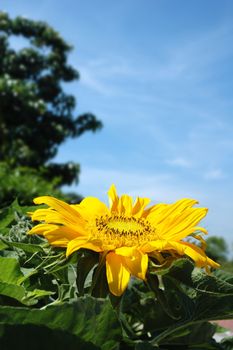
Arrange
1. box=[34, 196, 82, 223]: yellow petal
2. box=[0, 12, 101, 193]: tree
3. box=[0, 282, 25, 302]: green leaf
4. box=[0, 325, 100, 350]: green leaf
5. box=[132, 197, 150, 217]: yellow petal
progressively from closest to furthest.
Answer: box=[0, 325, 100, 350]: green leaf → box=[0, 282, 25, 302]: green leaf → box=[34, 196, 82, 223]: yellow petal → box=[132, 197, 150, 217]: yellow petal → box=[0, 12, 101, 193]: tree

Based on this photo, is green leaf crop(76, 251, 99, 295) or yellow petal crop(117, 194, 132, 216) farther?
yellow petal crop(117, 194, 132, 216)

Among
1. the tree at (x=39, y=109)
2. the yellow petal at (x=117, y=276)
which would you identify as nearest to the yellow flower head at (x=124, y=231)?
the yellow petal at (x=117, y=276)

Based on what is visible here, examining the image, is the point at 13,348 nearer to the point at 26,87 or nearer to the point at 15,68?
the point at 26,87

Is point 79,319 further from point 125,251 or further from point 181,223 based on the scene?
point 181,223

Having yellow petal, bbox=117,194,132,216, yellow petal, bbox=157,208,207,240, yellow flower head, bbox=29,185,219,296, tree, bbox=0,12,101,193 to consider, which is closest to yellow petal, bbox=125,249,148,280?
yellow flower head, bbox=29,185,219,296

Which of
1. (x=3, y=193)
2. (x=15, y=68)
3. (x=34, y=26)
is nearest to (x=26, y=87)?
(x=15, y=68)

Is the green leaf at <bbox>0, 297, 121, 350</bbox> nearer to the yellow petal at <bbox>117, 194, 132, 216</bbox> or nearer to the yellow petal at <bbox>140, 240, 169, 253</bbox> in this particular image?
the yellow petal at <bbox>140, 240, 169, 253</bbox>

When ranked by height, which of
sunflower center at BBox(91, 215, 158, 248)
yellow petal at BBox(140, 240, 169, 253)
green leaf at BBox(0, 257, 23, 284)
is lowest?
green leaf at BBox(0, 257, 23, 284)

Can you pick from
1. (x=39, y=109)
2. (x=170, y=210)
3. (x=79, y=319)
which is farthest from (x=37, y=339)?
Result: (x=39, y=109)
